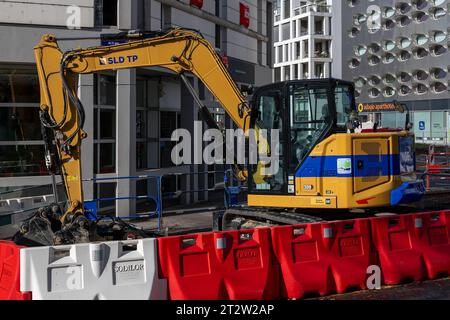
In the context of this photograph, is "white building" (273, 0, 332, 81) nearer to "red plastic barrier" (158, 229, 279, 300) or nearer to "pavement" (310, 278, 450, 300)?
"pavement" (310, 278, 450, 300)

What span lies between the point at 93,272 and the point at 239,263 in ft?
6.26

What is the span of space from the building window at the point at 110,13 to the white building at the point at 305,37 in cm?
5694

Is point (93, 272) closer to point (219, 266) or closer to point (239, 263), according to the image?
point (219, 266)

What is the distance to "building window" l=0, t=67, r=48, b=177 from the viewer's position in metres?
14.2

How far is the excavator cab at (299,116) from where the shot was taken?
899 centimetres

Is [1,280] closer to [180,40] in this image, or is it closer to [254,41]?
[180,40]

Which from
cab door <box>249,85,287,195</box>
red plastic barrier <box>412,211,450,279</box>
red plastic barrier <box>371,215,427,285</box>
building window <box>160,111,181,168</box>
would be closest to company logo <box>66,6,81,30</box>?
building window <box>160,111,181,168</box>

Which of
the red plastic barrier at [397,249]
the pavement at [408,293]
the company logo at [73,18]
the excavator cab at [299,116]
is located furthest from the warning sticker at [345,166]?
the company logo at [73,18]

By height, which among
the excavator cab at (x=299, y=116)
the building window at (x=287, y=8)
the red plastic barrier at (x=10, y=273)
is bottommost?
the red plastic barrier at (x=10, y=273)

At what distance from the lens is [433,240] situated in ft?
28.9

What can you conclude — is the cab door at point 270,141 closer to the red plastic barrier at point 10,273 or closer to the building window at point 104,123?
the red plastic barrier at point 10,273

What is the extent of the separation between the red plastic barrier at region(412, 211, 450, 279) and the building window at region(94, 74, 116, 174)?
932 cm

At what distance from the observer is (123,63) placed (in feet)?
32.7

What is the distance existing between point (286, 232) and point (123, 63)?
14.6 ft
